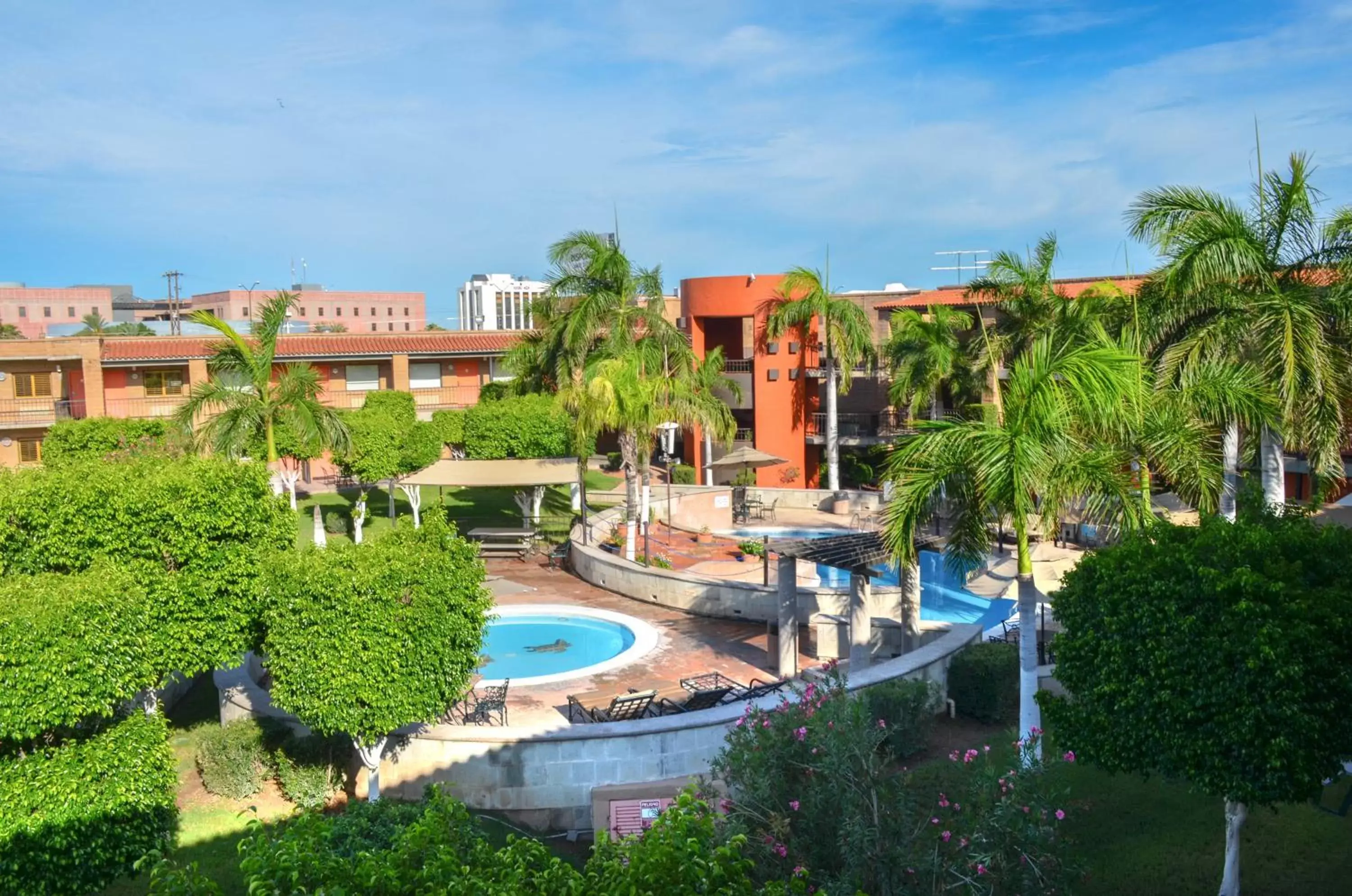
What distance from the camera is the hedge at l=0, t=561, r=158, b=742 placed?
11.5 m

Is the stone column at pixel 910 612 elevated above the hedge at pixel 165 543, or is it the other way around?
the hedge at pixel 165 543

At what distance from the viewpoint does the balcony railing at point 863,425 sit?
40156mm

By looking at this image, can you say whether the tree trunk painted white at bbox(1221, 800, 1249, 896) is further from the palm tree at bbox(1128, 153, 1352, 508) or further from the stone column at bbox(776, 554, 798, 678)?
the stone column at bbox(776, 554, 798, 678)

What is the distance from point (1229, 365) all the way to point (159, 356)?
131 ft

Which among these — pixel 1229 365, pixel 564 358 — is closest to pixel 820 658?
pixel 1229 365

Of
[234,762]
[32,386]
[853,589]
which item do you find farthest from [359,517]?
[32,386]

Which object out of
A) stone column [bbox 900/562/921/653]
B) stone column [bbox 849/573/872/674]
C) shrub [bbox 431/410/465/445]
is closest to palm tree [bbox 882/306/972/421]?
shrub [bbox 431/410/465/445]

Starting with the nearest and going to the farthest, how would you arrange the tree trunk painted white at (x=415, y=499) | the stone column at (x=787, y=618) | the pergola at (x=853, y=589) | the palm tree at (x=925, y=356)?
the pergola at (x=853, y=589) → the stone column at (x=787, y=618) → the tree trunk painted white at (x=415, y=499) → the palm tree at (x=925, y=356)

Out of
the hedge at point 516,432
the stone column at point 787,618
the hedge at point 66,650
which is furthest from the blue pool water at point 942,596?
the hedge at point 66,650

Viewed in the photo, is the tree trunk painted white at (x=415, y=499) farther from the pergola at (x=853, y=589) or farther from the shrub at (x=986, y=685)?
the shrub at (x=986, y=685)

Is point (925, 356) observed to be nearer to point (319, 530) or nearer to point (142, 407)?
point (319, 530)

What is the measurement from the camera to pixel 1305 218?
14812 mm

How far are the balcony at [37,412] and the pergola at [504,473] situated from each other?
17.3 m

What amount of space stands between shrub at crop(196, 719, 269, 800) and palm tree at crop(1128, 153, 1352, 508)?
13.8 meters
